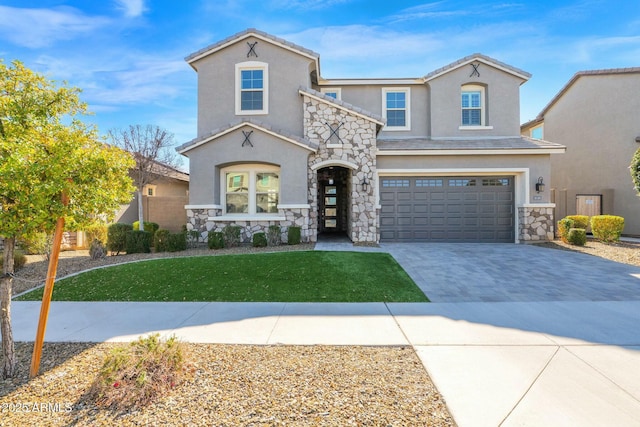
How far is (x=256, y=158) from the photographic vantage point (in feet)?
37.2

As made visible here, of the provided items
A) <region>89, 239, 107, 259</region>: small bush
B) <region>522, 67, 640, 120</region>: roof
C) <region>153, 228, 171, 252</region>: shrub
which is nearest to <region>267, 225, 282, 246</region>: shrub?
<region>153, 228, 171, 252</region>: shrub

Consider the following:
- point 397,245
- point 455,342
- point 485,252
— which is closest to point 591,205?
point 485,252

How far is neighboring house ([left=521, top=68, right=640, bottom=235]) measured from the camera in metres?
14.8

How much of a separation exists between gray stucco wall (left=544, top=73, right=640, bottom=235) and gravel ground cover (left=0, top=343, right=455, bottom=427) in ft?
59.0

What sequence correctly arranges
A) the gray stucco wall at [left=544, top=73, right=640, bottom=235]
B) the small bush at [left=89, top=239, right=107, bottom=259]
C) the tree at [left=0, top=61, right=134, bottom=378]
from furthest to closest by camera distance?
the gray stucco wall at [left=544, top=73, right=640, bottom=235] < the small bush at [left=89, top=239, right=107, bottom=259] < the tree at [left=0, top=61, right=134, bottom=378]

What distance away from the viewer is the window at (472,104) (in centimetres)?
1399

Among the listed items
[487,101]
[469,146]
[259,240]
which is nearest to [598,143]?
[487,101]

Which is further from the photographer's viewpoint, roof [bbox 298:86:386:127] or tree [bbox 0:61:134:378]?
roof [bbox 298:86:386:127]

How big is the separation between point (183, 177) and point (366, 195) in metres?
12.6

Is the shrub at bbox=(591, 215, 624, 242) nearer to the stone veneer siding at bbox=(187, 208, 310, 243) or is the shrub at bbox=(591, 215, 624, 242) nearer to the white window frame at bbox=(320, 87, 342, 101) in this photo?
the stone veneer siding at bbox=(187, 208, 310, 243)

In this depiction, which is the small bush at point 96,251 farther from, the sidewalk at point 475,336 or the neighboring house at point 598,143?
the neighboring house at point 598,143

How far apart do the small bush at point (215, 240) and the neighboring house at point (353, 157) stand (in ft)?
2.39

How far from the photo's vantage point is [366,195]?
39.1 ft

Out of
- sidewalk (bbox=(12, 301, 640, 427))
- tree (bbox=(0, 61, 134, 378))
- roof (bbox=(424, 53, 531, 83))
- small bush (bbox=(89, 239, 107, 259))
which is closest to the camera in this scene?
sidewalk (bbox=(12, 301, 640, 427))
